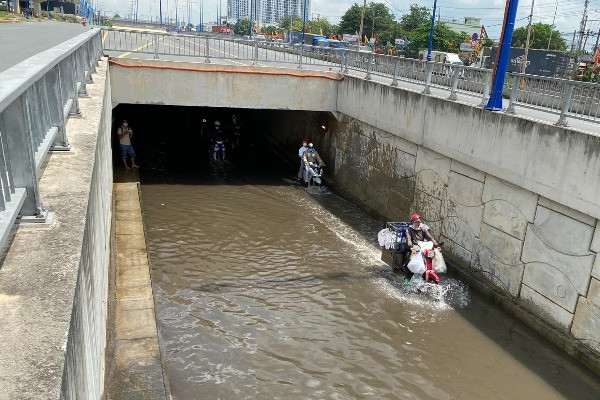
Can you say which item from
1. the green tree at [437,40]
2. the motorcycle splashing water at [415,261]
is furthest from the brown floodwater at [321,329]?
the green tree at [437,40]

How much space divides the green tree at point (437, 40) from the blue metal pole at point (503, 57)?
1919 inches

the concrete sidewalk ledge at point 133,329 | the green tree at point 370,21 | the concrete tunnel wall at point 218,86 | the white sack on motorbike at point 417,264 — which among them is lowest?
the white sack on motorbike at point 417,264

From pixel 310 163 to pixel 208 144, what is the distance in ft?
25.9

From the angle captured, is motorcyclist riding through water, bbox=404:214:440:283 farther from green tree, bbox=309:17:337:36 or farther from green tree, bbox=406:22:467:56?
green tree, bbox=309:17:337:36

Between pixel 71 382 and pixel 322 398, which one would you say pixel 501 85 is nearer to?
pixel 322 398

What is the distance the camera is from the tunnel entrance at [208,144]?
18.8m

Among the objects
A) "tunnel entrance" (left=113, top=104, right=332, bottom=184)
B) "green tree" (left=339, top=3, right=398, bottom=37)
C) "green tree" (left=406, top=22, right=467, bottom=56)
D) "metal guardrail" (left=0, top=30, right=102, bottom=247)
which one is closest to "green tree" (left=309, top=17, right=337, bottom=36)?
"green tree" (left=339, top=3, right=398, bottom=37)

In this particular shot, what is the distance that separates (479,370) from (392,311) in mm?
1979

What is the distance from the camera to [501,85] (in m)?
10.3

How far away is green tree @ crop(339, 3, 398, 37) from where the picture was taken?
84.4 meters

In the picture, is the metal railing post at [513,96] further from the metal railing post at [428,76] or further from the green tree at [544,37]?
the green tree at [544,37]

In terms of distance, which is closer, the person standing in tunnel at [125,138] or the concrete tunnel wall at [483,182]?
the concrete tunnel wall at [483,182]

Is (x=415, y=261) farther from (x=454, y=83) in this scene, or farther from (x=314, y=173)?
(x=314, y=173)

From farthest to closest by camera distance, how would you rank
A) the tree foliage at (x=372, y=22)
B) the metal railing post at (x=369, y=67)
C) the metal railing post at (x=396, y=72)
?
the tree foliage at (x=372, y=22) → the metal railing post at (x=369, y=67) → the metal railing post at (x=396, y=72)
